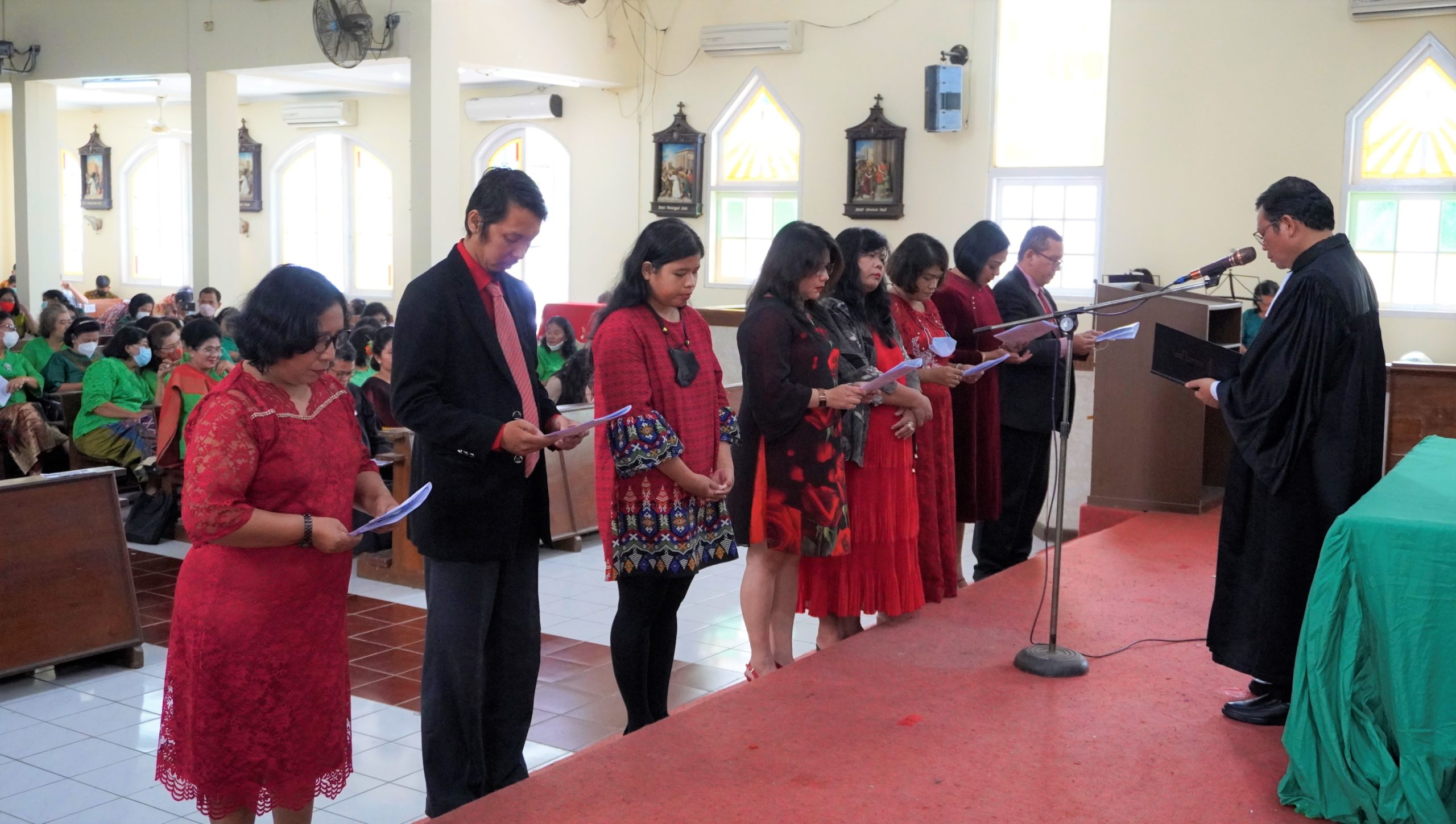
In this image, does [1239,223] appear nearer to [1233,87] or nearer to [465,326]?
[1233,87]

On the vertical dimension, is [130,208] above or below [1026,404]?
above

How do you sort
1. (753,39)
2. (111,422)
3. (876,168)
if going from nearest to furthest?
(111,422)
(876,168)
(753,39)

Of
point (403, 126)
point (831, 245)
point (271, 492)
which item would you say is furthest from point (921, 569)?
point (403, 126)

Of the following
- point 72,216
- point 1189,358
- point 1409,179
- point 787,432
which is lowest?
point 787,432

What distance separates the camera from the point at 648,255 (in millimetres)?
3074

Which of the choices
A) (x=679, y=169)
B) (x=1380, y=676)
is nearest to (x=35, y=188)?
(x=679, y=169)

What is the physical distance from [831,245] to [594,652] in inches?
80.3

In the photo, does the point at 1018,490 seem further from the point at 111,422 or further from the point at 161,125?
the point at 161,125

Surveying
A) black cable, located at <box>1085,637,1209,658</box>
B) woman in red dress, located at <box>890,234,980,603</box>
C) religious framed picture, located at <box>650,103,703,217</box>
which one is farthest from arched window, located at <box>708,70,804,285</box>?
black cable, located at <box>1085,637,1209,658</box>

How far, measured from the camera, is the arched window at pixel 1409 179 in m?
9.16

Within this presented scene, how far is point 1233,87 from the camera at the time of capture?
32.1 ft

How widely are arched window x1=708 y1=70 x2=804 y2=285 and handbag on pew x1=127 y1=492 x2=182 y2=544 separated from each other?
661cm

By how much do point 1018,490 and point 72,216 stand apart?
18.2 meters

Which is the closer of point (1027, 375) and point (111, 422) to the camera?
point (1027, 375)
